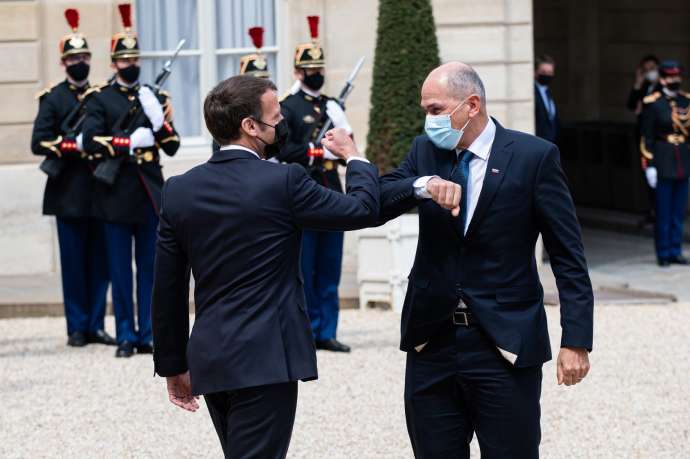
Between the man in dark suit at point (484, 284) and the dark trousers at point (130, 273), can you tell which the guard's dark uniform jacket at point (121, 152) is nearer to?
the dark trousers at point (130, 273)

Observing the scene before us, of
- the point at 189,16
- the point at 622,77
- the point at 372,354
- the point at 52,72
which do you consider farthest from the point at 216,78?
the point at 622,77

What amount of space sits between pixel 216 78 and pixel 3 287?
2651mm

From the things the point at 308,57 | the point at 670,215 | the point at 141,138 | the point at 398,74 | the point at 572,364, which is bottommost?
the point at 670,215

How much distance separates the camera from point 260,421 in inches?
186

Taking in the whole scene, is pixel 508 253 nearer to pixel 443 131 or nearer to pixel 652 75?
pixel 443 131

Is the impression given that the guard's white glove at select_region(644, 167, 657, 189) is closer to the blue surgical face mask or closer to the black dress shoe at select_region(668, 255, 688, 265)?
the black dress shoe at select_region(668, 255, 688, 265)

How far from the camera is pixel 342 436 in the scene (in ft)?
24.5

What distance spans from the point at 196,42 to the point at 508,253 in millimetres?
8981

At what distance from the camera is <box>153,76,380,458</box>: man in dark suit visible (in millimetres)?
4719

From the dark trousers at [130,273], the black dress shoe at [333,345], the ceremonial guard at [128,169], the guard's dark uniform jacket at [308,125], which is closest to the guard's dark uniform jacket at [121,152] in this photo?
the ceremonial guard at [128,169]

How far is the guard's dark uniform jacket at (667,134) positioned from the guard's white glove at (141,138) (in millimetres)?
5606

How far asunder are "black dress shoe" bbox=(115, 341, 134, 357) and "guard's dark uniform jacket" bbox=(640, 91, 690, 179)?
5.81m

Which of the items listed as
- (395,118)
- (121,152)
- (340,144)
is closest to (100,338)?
(121,152)

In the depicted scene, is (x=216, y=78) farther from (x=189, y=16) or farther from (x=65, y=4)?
(x=65, y=4)
